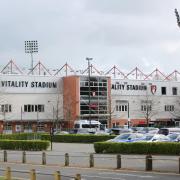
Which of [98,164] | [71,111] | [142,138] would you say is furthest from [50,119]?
[98,164]

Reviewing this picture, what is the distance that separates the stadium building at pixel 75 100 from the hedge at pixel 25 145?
49.2 m

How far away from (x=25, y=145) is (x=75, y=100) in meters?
60.2

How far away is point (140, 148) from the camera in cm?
3769

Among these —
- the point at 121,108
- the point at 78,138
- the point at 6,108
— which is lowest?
the point at 78,138

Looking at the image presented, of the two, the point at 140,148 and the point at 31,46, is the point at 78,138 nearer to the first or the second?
the point at 140,148

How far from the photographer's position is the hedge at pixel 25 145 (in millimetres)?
46438

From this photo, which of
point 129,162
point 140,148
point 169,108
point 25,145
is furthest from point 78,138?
point 169,108

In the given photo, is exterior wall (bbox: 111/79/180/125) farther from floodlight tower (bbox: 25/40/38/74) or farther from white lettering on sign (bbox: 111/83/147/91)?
floodlight tower (bbox: 25/40/38/74)

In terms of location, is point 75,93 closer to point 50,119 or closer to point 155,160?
point 50,119

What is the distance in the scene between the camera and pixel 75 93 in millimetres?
107250

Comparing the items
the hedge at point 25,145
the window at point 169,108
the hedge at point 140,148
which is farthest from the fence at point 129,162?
the window at point 169,108

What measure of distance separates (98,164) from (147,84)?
9323 centimetres

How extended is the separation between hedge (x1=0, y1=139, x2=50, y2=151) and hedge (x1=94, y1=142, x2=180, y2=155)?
7535 millimetres

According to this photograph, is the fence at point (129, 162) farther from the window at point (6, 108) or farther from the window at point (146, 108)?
the window at point (146, 108)
